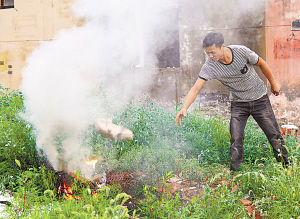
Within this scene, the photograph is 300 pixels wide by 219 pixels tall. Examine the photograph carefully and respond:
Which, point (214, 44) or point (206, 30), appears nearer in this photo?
point (214, 44)

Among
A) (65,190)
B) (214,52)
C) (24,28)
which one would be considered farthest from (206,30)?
(65,190)

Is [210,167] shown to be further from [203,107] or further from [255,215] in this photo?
[203,107]

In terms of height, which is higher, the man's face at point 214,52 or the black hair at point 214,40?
the black hair at point 214,40

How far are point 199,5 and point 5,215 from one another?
627 cm

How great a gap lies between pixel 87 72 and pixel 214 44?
1.98 metres

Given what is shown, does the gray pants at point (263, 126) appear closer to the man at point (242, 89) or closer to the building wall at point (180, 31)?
the man at point (242, 89)

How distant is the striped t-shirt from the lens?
12.3 ft

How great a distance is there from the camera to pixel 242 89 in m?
3.87

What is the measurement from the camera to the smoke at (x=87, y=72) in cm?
388

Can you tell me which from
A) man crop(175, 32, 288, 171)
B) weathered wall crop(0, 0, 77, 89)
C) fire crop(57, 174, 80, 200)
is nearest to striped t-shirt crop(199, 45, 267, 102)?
man crop(175, 32, 288, 171)

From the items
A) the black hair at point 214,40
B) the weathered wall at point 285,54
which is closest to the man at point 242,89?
the black hair at point 214,40

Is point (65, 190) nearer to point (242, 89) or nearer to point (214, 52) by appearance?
point (214, 52)

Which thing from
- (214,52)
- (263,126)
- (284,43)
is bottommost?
(263,126)

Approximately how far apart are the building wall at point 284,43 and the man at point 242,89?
339 cm
